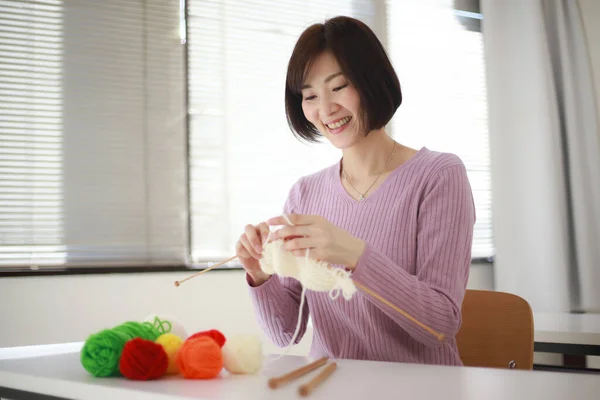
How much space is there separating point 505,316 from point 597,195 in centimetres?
168

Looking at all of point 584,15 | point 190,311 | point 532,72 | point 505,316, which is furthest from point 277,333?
point 584,15

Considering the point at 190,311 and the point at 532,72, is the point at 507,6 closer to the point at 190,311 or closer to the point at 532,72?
the point at 532,72

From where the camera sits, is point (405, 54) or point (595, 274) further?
point (405, 54)

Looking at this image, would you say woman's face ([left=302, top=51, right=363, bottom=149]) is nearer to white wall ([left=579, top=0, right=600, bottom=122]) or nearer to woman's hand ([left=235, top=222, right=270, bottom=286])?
woman's hand ([left=235, top=222, right=270, bottom=286])

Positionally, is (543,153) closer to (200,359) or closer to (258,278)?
(258,278)

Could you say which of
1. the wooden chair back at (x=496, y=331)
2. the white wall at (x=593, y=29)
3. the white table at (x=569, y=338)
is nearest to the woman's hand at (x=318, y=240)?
the wooden chair back at (x=496, y=331)

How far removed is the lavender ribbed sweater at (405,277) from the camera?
1.14 m

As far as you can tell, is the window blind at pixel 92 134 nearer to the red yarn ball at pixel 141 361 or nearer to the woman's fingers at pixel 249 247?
the woman's fingers at pixel 249 247

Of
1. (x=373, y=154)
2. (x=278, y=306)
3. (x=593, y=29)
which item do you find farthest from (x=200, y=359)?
(x=593, y=29)

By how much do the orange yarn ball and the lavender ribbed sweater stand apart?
0.30 meters

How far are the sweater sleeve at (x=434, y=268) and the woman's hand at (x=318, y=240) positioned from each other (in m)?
0.03

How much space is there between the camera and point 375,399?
74 cm

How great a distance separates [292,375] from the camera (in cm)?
86

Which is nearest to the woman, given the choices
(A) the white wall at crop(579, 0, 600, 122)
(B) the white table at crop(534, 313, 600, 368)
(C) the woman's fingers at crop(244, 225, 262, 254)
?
(C) the woman's fingers at crop(244, 225, 262, 254)
